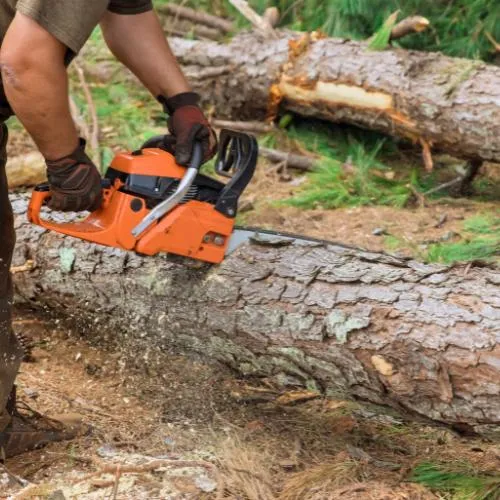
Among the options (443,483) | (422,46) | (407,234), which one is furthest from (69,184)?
(422,46)

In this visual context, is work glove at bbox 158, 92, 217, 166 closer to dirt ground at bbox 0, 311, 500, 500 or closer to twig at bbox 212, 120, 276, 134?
dirt ground at bbox 0, 311, 500, 500

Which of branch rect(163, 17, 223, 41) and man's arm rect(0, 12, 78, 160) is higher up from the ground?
man's arm rect(0, 12, 78, 160)

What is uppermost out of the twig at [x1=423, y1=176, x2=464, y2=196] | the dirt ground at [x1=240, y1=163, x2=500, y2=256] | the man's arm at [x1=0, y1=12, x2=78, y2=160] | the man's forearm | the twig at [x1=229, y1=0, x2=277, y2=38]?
the man's arm at [x1=0, y1=12, x2=78, y2=160]

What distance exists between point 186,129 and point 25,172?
8.65ft

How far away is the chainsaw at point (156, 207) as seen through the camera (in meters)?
2.80

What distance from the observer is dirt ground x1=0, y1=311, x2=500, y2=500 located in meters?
2.71

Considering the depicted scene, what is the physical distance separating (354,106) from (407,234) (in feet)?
3.84

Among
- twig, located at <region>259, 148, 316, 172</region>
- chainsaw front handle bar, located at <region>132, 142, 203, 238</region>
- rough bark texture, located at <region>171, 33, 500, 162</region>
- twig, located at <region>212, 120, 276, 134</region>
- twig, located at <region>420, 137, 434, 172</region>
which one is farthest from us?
twig, located at <region>212, 120, 276, 134</region>

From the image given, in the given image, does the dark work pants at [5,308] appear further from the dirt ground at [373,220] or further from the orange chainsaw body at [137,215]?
the dirt ground at [373,220]

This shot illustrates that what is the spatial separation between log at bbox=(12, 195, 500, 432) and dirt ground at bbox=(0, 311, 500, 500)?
19 cm

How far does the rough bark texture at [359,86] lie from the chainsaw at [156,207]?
8.02 feet

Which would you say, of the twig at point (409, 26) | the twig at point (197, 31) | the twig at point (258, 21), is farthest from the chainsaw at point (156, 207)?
the twig at point (197, 31)

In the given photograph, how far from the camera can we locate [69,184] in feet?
8.62

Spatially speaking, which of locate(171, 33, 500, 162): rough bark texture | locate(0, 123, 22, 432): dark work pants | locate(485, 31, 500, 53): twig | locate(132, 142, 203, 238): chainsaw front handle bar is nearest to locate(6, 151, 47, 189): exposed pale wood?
locate(171, 33, 500, 162): rough bark texture
